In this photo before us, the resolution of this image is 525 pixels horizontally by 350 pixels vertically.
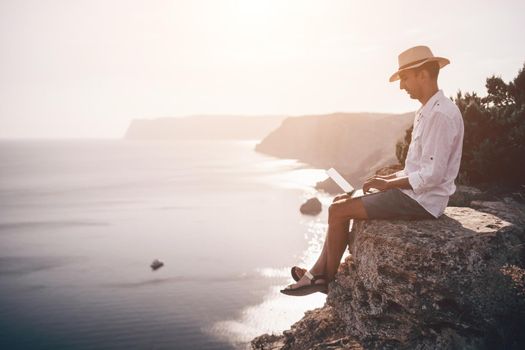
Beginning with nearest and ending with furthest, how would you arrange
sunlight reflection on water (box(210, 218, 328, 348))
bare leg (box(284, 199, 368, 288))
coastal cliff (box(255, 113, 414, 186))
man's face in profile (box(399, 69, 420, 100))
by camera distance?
1. man's face in profile (box(399, 69, 420, 100))
2. bare leg (box(284, 199, 368, 288))
3. sunlight reflection on water (box(210, 218, 328, 348))
4. coastal cliff (box(255, 113, 414, 186))

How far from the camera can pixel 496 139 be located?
1523 cm

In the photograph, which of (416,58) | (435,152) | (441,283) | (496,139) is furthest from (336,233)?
(496,139)

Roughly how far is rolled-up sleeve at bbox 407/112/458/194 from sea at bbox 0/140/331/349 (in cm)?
2100

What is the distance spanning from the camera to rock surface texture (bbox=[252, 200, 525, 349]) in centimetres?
517

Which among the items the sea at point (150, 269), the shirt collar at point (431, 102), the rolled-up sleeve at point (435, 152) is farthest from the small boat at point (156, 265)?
the shirt collar at point (431, 102)

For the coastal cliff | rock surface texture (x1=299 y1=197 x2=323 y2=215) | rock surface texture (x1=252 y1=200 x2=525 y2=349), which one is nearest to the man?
rock surface texture (x1=252 y1=200 x2=525 y2=349)

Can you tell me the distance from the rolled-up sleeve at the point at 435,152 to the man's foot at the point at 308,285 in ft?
7.05

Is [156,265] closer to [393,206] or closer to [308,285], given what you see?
[308,285]

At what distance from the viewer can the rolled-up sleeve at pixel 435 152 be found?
5.02m

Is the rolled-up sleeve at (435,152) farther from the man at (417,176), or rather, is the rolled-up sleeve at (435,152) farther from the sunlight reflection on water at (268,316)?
the sunlight reflection on water at (268,316)

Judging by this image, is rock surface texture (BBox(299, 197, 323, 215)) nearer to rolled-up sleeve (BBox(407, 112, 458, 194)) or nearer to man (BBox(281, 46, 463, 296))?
man (BBox(281, 46, 463, 296))

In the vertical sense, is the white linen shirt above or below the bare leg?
above

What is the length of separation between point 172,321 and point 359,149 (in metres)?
111

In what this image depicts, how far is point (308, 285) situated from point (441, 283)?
1973 millimetres
